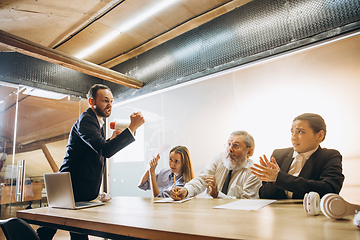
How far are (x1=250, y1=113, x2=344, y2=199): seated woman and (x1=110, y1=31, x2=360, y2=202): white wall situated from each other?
163 mm

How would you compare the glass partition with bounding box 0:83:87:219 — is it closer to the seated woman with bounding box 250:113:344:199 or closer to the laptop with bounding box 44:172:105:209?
the laptop with bounding box 44:172:105:209

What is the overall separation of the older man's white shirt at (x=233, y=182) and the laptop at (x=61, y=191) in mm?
993

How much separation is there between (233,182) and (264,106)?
897mm

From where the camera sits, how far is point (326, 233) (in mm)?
743

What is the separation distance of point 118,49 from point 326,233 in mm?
3899

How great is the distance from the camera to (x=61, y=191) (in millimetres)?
1637

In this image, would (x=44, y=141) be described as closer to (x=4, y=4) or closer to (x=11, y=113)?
(x=11, y=113)

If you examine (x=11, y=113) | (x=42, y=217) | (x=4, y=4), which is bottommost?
(x=42, y=217)

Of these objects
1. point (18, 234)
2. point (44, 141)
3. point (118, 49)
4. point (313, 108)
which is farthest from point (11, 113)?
point (313, 108)

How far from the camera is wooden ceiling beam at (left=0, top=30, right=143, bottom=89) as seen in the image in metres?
2.53

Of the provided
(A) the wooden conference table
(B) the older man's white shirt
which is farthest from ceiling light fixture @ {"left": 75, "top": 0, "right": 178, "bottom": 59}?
(A) the wooden conference table

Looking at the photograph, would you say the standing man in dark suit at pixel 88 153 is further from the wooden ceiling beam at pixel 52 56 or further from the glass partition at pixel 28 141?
the glass partition at pixel 28 141

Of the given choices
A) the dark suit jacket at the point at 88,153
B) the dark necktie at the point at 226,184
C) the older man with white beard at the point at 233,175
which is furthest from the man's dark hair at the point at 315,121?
A: the dark suit jacket at the point at 88,153

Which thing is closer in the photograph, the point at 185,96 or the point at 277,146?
the point at 277,146
